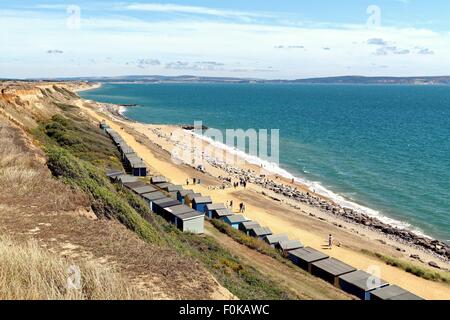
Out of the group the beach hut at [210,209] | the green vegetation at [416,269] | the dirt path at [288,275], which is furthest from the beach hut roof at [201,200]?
the green vegetation at [416,269]

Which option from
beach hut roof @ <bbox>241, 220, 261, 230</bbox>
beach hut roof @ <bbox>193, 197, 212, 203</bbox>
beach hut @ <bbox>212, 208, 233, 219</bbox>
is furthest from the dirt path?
beach hut roof @ <bbox>193, 197, 212, 203</bbox>

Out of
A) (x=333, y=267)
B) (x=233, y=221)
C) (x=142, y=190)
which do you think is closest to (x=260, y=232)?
(x=233, y=221)

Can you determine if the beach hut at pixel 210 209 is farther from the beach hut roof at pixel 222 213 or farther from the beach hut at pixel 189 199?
the beach hut at pixel 189 199

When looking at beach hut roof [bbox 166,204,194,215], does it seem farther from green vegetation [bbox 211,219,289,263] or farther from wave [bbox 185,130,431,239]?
wave [bbox 185,130,431,239]

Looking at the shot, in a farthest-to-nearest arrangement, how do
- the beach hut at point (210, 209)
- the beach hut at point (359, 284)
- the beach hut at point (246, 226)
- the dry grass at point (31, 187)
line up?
the beach hut at point (210, 209)
the beach hut at point (246, 226)
the beach hut at point (359, 284)
the dry grass at point (31, 187)

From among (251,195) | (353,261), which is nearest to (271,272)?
(353,261)

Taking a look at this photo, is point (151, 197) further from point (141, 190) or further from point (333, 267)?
point (333, 267)
